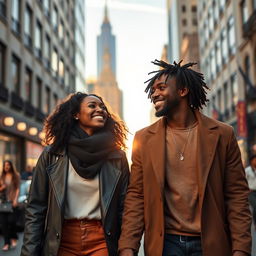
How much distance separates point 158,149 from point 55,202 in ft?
3.20

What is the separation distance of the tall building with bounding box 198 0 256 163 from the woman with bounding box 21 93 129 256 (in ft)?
69.3

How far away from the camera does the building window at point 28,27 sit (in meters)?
27.8

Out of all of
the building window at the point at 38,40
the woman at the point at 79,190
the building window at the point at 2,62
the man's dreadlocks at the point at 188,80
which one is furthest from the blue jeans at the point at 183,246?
the building window at the point at 38,40

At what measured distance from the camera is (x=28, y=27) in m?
28.7

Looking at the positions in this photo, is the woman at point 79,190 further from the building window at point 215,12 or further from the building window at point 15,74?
the building window at point 215,12

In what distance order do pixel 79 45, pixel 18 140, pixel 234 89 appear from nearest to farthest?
pixel 18 140, pixel 234 89, pixel 79 45

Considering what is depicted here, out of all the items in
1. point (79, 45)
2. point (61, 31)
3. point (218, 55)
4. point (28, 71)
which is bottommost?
point (28, 71)

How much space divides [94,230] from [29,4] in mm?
26863

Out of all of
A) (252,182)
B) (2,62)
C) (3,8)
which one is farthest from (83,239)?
(3,8)

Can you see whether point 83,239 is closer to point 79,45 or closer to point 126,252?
point 126,252

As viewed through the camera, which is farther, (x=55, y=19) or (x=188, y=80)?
(x=55, y=19)

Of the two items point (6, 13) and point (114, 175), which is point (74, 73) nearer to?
point (6, 13)

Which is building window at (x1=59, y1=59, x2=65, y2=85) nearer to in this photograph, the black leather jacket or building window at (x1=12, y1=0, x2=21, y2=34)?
building window at (x1=12, y1=0, x2=21, y2=34)

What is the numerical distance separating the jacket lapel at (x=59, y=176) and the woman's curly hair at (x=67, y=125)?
4.7 inches
